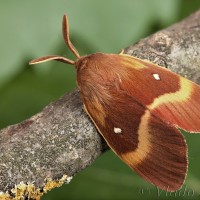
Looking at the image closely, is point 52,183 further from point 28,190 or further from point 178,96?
point 178,96

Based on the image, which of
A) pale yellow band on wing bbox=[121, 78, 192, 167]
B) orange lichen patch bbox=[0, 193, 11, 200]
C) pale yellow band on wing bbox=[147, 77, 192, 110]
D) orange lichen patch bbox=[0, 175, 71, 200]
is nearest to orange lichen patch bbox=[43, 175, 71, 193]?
orange lichen patch bbox=[0, 175, 71, 200]

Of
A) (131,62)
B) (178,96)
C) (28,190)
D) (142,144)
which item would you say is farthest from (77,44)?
(28,190)

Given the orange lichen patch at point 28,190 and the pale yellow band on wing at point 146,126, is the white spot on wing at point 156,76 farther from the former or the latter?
the orange lichen patch at point 28,190

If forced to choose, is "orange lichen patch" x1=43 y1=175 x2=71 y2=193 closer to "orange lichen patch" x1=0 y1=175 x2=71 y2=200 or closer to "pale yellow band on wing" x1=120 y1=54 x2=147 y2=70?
"orange lichen patch" x1=0 y1=175 x2=71 y2=200

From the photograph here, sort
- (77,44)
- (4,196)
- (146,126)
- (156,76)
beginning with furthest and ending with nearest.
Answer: (77,44) < (156,76) < (146,126) < (4,196)

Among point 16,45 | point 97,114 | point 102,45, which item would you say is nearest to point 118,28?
point 102,45

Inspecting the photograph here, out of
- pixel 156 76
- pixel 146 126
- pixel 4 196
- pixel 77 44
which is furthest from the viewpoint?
pixel 77 44
